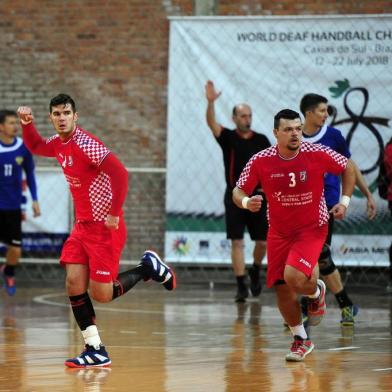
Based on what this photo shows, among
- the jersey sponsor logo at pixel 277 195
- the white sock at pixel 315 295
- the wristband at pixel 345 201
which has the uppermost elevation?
the jersey sponsor logo at pixel 277 195

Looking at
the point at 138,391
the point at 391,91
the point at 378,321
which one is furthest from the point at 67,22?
the point at 138,391

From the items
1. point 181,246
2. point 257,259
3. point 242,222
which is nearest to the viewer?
point 242,222

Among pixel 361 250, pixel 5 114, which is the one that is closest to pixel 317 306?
pixel 5 114

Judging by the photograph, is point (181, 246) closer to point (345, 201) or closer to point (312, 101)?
point (312, 101)

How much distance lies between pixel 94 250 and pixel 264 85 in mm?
8429

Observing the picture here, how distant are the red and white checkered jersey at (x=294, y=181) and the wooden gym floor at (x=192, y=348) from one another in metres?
1.01

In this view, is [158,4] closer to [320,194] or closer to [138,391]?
[320,194]

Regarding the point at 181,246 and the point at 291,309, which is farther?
the point at 181,246

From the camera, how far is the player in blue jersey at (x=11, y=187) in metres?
14.7

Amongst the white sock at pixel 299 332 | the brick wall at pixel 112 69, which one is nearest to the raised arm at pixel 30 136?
the white sock at pixel 299 332

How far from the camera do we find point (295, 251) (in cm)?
843

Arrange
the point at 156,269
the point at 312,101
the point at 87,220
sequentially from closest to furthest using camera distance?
the point at 87,220
the point at 156,269
the point at 312,101

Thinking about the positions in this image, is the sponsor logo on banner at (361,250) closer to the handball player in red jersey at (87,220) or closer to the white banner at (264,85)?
A: the white banner at (264,85)

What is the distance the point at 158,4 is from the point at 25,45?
2180 millimetres
